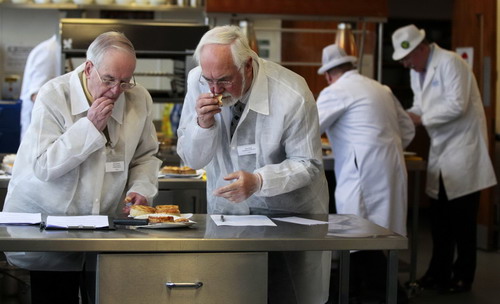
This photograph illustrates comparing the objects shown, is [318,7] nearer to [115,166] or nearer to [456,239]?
[456,239]

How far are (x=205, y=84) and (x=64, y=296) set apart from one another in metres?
0.92

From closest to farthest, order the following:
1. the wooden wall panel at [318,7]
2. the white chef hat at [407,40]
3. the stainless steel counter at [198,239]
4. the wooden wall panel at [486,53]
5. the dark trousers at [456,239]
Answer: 1. the stainless steel counter at [198,239]
2. the dark trousers at [456,239]
3. the white chef hat at [407,40]
4. the wooden wall panel at [318,7]
5. the wooden wall panel at [486,53]

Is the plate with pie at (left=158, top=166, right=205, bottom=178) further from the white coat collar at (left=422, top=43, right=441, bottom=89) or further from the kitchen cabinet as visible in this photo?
the kitchen cabinet

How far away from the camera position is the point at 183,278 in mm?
2572

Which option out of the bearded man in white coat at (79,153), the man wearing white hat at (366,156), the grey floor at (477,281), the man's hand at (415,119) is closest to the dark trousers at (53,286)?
the bearded man in white coat at (79,153)

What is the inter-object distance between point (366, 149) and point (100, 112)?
264 cm

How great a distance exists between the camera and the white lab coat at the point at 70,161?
9.54 ft

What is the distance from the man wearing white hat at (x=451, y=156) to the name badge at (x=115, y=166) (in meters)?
3.05

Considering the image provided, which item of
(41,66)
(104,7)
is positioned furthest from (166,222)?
(104,7)

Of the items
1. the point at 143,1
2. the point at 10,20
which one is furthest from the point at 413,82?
the point at 10,20

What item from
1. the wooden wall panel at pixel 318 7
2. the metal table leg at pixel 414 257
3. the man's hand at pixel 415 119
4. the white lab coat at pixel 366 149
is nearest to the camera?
the white lab coat at pixel 366 149

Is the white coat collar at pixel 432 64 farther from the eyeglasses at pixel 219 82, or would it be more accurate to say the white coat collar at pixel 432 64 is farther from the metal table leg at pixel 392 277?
the metal table leg at pixel 392 277

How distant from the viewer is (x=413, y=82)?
Answer: 19.9 ft

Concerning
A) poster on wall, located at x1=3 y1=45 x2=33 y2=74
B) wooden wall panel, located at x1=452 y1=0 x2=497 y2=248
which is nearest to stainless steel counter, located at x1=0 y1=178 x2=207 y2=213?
wooden wall panel, located at x1=452 y1=0 x2=497 y2=248
